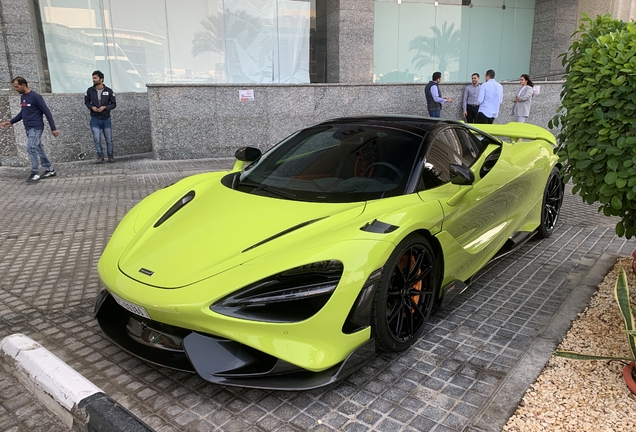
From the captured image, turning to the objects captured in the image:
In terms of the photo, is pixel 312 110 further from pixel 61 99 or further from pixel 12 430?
pixel 12 430

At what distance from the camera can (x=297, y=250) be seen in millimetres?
2682

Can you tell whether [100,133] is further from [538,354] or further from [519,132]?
[538,354]

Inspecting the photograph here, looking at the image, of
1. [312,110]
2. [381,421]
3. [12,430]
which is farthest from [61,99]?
[381,421]

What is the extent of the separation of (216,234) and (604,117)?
2541 millimetres

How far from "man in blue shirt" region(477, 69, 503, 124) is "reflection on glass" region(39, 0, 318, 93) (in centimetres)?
533

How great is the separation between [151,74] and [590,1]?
16.5m

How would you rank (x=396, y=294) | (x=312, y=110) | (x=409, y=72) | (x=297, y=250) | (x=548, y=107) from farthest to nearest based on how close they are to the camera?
(x=409, y=72)
(x=548, y=107)
(x=312, y=110)
(x=396, y=294)
(x=297, y=250)

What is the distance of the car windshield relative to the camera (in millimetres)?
3414

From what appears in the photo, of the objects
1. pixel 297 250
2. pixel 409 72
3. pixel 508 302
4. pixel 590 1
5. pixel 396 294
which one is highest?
pixel 590 1

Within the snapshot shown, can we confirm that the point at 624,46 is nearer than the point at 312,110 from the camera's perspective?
Yes

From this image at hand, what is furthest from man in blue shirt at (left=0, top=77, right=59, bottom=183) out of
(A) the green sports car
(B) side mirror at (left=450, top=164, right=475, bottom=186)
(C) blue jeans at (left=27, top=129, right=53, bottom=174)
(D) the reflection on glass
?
(B) side mirror at (left=450, top=164, right=475, bottom=186)

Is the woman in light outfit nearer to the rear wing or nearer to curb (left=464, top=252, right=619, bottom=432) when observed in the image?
the rear wing

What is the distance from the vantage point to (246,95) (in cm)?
1198

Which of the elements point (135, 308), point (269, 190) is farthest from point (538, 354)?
point (135, 308)
